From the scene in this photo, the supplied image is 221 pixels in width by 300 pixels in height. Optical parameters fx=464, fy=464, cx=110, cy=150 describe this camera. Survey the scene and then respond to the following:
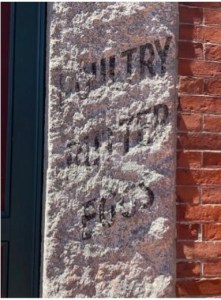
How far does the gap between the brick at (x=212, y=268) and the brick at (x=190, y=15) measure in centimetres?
120

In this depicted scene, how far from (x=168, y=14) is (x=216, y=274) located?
130 cm

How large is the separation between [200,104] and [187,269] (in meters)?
0.81

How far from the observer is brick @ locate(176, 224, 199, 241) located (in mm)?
2240

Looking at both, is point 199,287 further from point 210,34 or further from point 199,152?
point 210,34

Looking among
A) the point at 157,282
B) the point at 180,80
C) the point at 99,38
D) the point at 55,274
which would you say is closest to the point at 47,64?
the point at 99,38

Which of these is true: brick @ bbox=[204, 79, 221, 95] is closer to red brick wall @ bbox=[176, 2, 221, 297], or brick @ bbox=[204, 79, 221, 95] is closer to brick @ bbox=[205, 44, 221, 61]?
red brick wall @ bbox=[176, 2, 221, 297]

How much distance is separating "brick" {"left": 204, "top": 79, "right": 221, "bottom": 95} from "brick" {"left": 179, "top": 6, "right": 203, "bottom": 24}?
0.31 m

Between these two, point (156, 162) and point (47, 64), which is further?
point (47, 64)

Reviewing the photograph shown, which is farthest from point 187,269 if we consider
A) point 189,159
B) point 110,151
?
point 110,151

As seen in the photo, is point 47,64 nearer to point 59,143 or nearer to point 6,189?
point 59,143

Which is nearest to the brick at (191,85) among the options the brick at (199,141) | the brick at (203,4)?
the brick at (199,141)

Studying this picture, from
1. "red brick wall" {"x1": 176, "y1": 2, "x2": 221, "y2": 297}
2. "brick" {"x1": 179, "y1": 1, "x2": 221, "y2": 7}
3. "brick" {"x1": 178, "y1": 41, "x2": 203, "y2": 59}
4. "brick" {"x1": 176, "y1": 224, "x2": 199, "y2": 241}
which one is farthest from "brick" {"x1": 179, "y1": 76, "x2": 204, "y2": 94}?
"brick" {"x1": 176, "y1": 224, "x2": 199, "y2": 241}

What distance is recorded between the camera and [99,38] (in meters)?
2.32

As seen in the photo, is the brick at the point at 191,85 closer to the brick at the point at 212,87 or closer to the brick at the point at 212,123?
the brick at the point at 212,87
